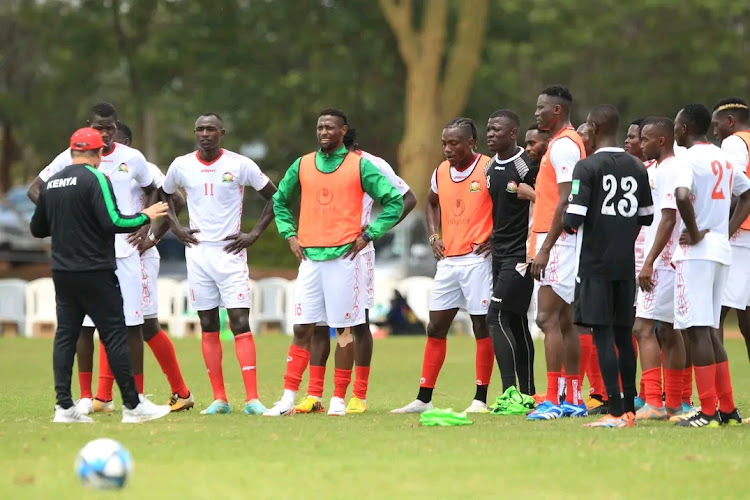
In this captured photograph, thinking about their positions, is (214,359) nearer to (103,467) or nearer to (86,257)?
(86,257)

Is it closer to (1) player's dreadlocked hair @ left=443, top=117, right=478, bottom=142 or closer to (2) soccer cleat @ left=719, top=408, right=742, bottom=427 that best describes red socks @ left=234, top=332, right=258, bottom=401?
(1) player's dreadlocked hair @ left=443, top=117, right=478, bottom=142

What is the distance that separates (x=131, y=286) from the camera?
1315 cm

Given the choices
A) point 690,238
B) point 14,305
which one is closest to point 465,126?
point 690,238

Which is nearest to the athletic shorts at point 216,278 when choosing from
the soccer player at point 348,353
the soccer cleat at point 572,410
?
→ the soccer player at point 348,353

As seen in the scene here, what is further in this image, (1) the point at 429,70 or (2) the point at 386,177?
(1) the point at 429,70

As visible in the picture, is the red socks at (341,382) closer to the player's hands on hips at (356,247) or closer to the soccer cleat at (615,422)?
the player's hands on hips at (356,247)

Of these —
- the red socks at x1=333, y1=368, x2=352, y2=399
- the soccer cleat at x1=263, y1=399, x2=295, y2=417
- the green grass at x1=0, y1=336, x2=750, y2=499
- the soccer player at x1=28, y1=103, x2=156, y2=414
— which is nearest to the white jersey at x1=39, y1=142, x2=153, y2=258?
the soccer player at x1=28, y1=103, x2=156, y2=414

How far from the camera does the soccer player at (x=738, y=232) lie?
12.5 m

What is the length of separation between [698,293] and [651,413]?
135cm

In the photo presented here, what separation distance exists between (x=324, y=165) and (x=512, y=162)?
5.77 feet

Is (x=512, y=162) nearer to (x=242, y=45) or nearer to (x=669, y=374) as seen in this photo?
(x=669, y=374)

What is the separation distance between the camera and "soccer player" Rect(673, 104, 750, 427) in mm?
11531

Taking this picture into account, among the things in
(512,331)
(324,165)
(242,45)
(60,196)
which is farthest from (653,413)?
(242,45)

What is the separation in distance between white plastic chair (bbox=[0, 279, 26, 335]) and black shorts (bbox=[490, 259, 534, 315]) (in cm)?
1872
